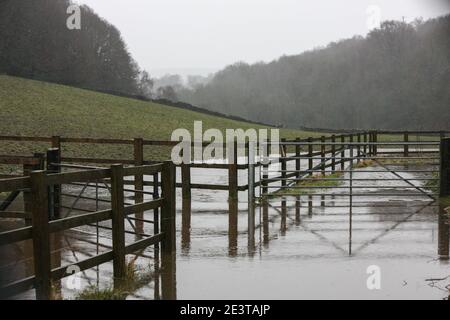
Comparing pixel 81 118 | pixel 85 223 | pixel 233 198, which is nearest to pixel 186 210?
pixel 233 198

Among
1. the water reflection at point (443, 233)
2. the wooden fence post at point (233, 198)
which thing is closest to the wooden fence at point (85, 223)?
the wooden fence post at point (233, 198)

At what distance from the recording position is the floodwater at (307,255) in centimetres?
604

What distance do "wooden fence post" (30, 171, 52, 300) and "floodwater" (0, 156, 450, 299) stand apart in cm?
28

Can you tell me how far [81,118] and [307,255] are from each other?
3268 cm

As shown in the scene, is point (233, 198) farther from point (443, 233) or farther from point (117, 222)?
point (117, 222)

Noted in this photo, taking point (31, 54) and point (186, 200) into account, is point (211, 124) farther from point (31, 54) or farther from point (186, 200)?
point (186, 200)

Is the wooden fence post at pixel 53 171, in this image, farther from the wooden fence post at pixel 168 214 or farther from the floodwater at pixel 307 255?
the wooden fence post at pixel 168 214

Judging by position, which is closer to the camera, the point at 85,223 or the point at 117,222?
the point at 85,223

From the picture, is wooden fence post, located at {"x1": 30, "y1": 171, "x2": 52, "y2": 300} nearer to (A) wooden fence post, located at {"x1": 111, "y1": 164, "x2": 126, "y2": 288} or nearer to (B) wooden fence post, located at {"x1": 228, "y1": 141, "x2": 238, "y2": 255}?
(A) wooden fence post, located at {"x1": 111, "y1": 164, "x2": 126, "y2": 288}

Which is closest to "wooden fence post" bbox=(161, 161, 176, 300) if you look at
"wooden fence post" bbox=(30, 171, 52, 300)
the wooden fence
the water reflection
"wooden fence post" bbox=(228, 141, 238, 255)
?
the wooden fence

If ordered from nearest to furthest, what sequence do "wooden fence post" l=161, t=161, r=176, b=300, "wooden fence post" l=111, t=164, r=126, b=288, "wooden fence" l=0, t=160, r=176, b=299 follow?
"wooden fence" l=0, t=160, r=176, b=299
"wooden fence post" l=111, t=164, r=126, b=288
"wooden fence post" l=161, t=161, r=176, b=300

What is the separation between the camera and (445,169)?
12.4m

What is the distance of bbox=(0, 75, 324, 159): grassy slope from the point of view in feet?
98.3

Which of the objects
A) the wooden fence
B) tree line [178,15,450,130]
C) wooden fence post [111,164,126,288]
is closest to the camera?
the wooden fence
